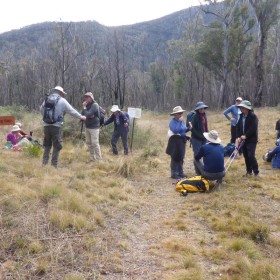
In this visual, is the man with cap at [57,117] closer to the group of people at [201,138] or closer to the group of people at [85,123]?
the group of people at [85,123]

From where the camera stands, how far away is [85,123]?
8539 mm

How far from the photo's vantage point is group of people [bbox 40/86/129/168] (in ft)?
22.6

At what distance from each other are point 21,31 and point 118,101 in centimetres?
10447

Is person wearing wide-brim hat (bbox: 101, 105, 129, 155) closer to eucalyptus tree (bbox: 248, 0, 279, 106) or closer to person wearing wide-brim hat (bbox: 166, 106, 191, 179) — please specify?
person wearing wide-brim hat (bbox: 166, 106, 191, 179)

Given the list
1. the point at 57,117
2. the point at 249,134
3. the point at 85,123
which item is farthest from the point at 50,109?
the point at 249,134

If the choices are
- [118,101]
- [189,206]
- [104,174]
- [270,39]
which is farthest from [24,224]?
[270,39]

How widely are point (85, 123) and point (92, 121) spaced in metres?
0.20

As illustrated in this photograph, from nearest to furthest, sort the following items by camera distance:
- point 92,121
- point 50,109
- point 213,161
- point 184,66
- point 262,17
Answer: point 213,161 → point 50,109 → point 92,121 → point 262,17 → point 184,66

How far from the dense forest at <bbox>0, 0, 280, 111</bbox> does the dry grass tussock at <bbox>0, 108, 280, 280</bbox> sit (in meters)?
8.67

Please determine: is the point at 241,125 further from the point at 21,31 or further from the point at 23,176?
the point at 21,31

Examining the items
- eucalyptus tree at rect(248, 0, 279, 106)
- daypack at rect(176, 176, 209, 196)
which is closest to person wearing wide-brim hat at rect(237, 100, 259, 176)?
daypack at rect(176, 176, 209, 196)

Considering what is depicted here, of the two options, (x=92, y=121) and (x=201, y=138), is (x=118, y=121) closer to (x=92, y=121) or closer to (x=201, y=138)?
(x=92, y=121)

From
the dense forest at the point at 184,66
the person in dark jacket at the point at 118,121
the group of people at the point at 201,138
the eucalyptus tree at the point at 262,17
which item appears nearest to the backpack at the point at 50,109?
the group of people at the point at 201,138

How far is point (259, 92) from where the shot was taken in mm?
24391
